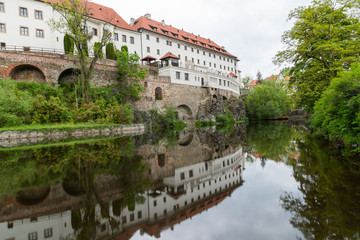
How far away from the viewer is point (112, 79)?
1334 inches

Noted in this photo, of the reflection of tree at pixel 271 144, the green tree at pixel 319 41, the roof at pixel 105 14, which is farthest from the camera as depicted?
the roof at pixel 105 14

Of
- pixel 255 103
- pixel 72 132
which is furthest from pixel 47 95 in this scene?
pixel 255 103

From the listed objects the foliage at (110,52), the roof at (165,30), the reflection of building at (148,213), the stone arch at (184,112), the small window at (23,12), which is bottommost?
the reflection of building at (148,213)

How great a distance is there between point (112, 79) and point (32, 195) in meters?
29.9

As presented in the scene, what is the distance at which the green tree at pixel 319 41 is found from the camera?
591 inches

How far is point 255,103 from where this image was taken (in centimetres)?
6009

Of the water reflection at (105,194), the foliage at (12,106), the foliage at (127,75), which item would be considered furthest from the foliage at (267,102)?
the foliage at (12,106)

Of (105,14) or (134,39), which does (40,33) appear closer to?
(105,14)

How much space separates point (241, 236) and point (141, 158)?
7.50 meters

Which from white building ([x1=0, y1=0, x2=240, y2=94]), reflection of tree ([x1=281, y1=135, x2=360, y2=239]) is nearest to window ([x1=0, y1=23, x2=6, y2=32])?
white building ([x1=0, y1=0, x2=240, y2=94])

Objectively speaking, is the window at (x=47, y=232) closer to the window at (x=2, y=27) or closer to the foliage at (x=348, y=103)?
the foliage at (x=348, y=103)

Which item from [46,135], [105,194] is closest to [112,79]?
[46,135]

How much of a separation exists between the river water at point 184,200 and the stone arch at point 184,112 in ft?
109

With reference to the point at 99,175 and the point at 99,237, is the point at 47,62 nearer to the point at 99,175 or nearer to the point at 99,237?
the point at 99,175
